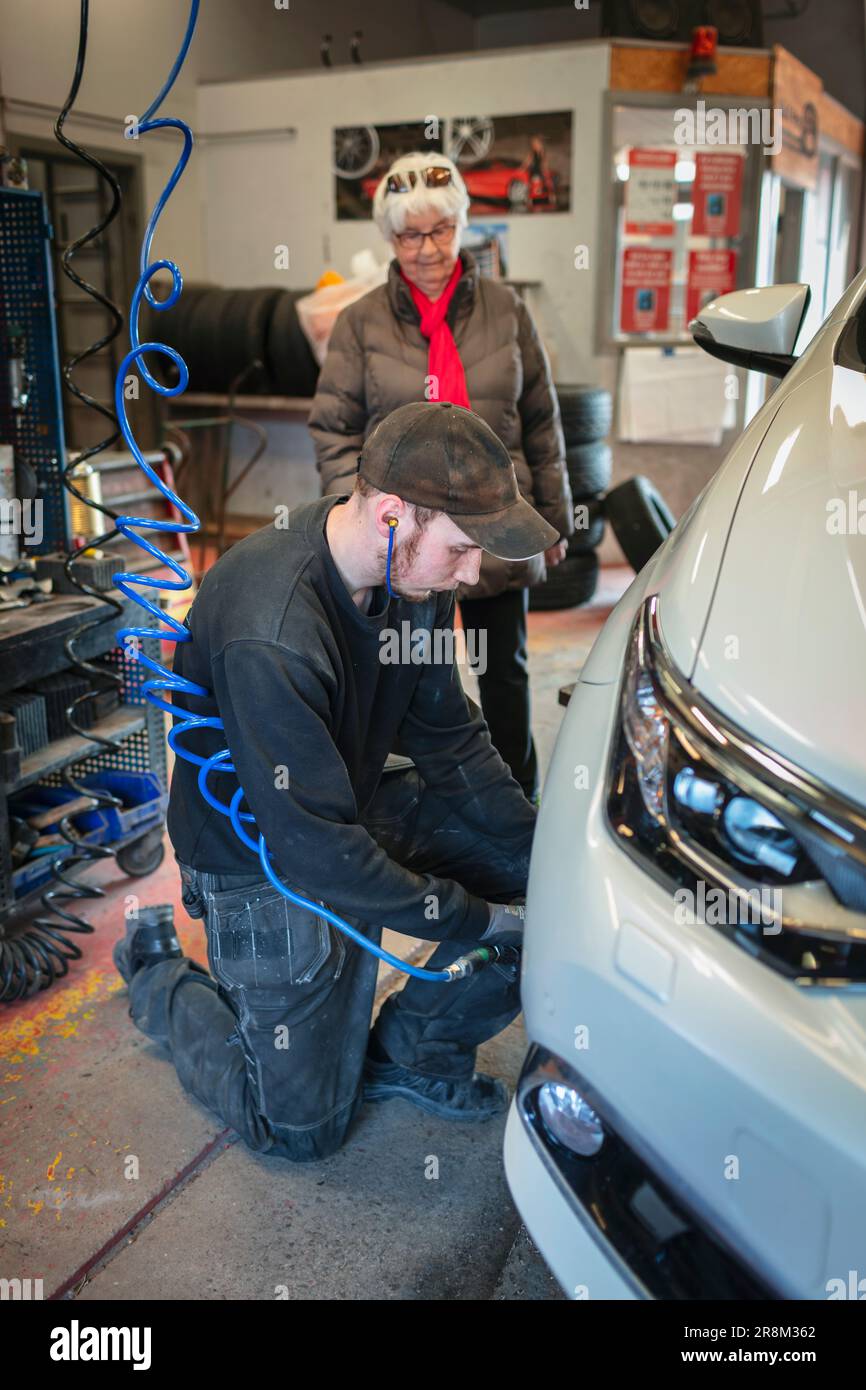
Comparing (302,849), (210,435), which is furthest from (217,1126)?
(210,435)

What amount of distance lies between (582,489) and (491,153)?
237cm

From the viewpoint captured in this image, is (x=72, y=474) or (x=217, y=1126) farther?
(x=72, y=474)

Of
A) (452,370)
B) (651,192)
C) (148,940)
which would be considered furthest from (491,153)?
(148,940)

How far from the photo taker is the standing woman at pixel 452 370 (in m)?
2.84

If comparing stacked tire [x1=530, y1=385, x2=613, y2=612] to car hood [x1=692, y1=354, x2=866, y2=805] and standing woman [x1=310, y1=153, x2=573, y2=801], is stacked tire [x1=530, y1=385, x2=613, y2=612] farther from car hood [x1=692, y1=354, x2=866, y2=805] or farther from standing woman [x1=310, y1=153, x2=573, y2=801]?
car hood [x1=692, y1=354, x2=866, y2=805]

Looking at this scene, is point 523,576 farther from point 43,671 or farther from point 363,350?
point 43,671

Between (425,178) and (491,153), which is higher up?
(491,153)

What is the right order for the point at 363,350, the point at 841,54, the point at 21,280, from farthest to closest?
1. the point at 841,54
2. the point at 363,350
3. the point at 21,280

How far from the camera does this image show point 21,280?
2750 mm

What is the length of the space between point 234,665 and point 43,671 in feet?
3.55

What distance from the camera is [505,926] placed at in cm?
190

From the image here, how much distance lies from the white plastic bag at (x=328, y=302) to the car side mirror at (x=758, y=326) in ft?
14.1

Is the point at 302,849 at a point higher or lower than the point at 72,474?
lower

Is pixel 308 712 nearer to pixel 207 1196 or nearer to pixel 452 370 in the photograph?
pixel 207 1196
